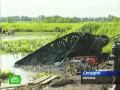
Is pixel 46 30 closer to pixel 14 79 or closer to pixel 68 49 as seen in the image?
pixel 68 49

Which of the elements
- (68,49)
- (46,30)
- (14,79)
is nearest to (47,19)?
(46,30)

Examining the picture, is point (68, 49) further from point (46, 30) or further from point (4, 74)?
point (4, 74)

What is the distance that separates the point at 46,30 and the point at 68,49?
0.78 ft

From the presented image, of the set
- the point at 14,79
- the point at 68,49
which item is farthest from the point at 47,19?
the point at 14,79

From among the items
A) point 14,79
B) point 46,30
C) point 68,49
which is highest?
point 46,30

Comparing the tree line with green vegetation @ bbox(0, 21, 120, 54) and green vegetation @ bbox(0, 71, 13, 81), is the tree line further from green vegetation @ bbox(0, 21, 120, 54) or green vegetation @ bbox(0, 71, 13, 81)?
green vegetation @ bbox(0, 71, 13, 81)

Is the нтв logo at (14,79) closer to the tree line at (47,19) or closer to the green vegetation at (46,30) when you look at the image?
the green vegetation at (46,30)

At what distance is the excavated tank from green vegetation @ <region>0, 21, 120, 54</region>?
4 cm

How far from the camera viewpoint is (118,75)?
24.4 m

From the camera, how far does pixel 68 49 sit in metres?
24.5

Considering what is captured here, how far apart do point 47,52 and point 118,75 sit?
608mm

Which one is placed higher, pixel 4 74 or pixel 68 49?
pixel 68 49

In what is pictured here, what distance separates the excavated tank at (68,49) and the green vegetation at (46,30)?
4 centimetres
